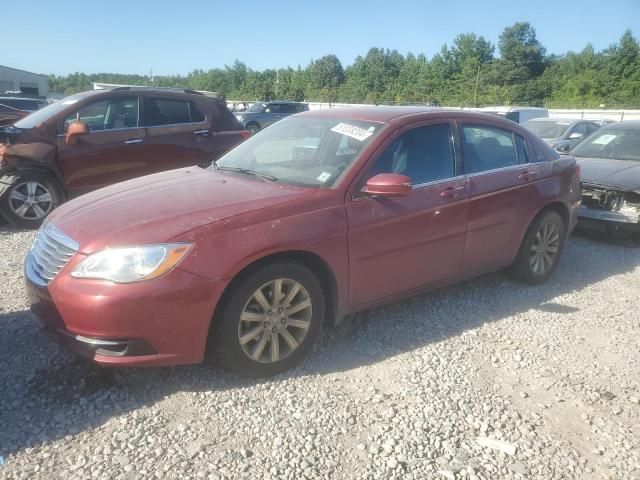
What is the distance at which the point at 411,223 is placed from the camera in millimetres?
3693

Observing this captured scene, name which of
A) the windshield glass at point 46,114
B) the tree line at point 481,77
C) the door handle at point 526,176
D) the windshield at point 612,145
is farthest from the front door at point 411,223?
the tree line at point 481,77

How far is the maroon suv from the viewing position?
250 inches

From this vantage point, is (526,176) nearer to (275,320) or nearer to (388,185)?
(388,185)

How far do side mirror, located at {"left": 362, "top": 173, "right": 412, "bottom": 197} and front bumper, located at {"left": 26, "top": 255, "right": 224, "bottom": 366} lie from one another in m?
1.21

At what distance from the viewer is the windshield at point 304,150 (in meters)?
3.61

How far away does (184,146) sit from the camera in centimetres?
742

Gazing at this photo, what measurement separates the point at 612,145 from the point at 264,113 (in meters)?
17.5

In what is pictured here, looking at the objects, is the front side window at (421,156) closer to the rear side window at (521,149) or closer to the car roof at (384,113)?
the car roof at (384,113)

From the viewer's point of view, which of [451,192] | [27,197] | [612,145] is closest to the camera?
[451,192]

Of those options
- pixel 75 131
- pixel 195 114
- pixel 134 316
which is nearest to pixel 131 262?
pixel 134 316

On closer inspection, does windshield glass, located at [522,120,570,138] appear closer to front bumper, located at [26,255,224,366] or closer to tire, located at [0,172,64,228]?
tire, located at [0,172,64,228]

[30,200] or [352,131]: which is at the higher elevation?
[352,131]

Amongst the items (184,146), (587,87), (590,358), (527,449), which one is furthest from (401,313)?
(587,87)

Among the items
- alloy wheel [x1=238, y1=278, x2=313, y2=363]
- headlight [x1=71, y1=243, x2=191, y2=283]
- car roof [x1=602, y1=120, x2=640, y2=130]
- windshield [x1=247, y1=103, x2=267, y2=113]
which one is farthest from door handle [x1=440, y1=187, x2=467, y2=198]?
windshield [x1=247, y1=103, x2=267, y2=113]
